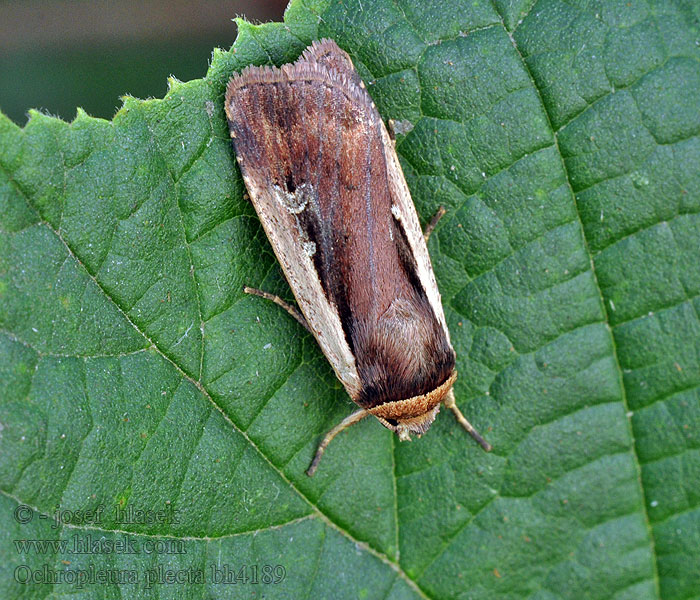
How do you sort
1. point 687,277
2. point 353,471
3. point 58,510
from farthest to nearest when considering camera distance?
1. point 353,471
2. point 687,277
3. point 58,510

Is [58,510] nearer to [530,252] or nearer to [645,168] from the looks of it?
[530,252]

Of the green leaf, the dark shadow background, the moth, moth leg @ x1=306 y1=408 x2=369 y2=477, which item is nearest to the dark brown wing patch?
the moth

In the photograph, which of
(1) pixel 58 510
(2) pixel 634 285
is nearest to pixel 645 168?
(2) pixel 634 285

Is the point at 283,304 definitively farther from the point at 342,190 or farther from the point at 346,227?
the point at 342,190

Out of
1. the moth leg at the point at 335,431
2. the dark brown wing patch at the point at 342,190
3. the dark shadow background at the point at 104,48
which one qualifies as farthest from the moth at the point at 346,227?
the dark shadow background at the point at 104,48

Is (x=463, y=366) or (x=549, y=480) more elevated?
(x=463, y=366)

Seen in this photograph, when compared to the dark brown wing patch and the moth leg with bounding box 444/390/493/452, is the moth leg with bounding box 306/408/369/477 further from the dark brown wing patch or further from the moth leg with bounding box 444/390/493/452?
the moth leg with bounding box 444/390/493/452
